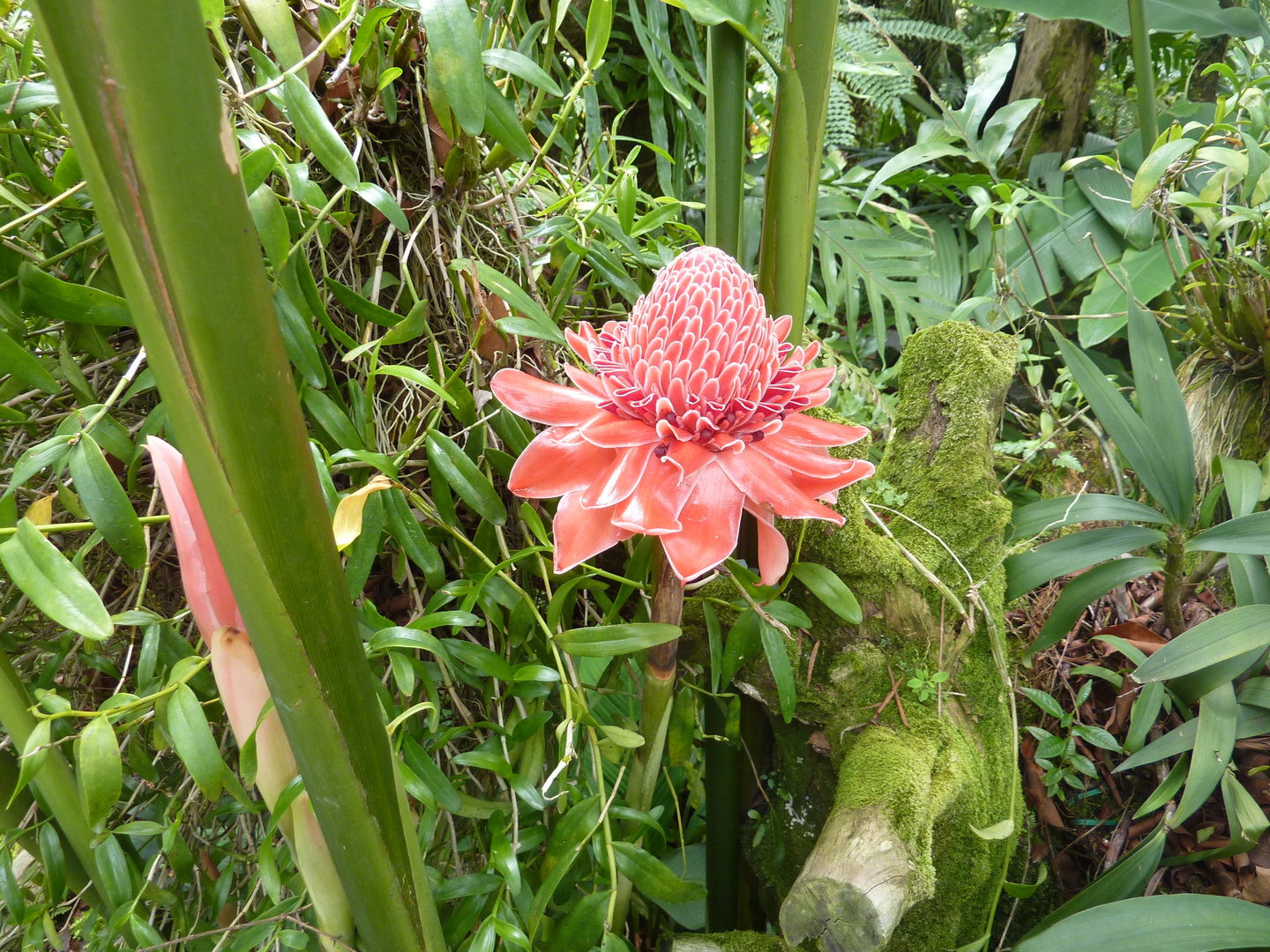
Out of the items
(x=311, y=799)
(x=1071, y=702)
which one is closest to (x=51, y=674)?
(x=311, y=799)

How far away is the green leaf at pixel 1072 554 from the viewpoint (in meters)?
0.67

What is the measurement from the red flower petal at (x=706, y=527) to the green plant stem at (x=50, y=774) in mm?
400

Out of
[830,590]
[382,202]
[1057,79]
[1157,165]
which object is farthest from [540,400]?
[1057,79]

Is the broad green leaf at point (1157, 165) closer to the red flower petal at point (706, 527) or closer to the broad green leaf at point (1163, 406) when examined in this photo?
the broad green leaf at point (1163, 406)

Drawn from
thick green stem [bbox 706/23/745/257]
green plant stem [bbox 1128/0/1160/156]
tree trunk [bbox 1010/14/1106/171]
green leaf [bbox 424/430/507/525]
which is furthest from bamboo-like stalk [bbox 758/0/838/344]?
tree trunk [bbox 1010/14/1106/171]

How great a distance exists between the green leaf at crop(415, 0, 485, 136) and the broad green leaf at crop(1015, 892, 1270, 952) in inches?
27.0

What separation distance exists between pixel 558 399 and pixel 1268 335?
3.11 ft

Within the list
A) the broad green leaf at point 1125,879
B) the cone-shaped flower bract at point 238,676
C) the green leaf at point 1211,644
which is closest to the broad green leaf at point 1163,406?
the green leaf at point 1211,644

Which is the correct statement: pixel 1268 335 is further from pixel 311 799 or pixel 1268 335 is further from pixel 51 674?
pixel 51 674

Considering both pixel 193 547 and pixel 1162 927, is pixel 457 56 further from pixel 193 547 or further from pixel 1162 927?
pixel 1162 927

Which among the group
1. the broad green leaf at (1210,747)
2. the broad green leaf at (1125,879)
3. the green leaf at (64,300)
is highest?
the green leaf at (64,300)

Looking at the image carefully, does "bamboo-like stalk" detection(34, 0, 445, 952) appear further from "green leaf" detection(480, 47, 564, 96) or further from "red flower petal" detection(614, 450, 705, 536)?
"green leaf" detection(480, 47, 564, 96)

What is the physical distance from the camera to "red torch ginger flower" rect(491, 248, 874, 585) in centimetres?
43

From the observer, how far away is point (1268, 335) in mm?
906
